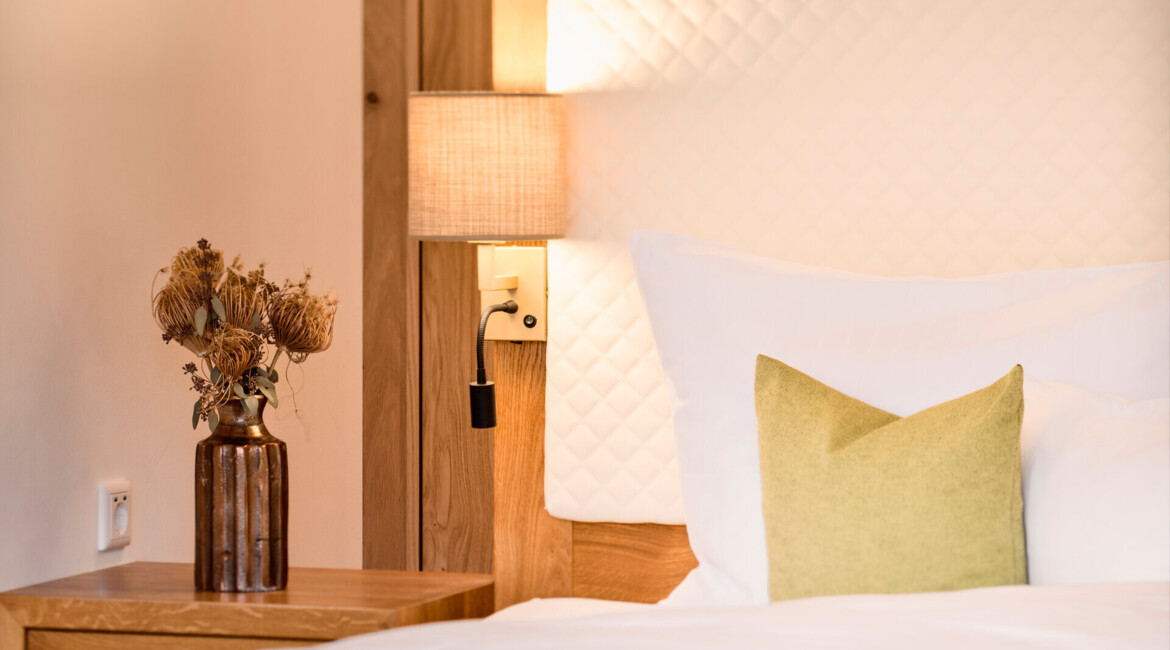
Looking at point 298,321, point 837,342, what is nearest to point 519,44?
point 298,321

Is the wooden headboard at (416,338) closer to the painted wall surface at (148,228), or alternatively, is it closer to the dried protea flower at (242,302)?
the painted wall surface at (148,228)

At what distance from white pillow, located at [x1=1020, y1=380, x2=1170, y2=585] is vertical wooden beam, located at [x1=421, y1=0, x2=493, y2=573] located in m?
1.05

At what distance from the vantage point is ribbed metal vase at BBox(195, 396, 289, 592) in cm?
153

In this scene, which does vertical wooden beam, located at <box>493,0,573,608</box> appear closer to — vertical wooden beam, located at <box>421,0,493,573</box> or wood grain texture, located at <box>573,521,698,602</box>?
wood grain texture, located at <box>573,521,698,602</box>

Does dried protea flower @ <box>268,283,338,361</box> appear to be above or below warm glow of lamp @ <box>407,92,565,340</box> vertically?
below

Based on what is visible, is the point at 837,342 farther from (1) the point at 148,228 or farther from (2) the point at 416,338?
(1) the point at 148,228

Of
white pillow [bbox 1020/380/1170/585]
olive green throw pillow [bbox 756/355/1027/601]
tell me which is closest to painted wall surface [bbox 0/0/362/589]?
olive green throw pillow [bbox 756/355/1027/601]

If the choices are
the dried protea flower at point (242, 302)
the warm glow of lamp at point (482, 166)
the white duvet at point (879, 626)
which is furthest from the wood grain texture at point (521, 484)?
the white duvet at point (879, 626)

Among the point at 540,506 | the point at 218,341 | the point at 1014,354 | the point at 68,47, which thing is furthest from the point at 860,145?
the point at 68,47

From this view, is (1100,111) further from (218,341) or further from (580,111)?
(218,341)

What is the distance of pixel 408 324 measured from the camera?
215cm

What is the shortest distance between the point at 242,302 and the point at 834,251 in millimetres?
908

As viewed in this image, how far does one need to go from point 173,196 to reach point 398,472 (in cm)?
67

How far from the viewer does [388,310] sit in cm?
216
